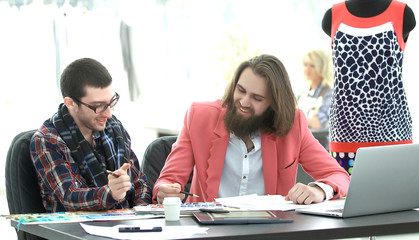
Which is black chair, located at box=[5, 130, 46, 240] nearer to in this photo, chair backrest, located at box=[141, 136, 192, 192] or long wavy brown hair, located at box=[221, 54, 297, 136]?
chair backrest, located at box=[141, 136, 192, 192]

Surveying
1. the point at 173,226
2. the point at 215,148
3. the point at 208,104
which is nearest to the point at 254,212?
the point at 173,226

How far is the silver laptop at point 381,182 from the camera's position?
6.63ft

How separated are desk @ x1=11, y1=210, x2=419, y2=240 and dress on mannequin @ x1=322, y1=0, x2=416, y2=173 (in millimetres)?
972

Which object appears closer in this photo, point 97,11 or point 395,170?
point 395,170

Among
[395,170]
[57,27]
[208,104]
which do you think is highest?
[57,27]

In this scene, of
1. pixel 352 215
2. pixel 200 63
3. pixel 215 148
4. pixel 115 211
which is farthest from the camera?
pixel 200 63

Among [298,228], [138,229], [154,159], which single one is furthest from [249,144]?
[138,229]

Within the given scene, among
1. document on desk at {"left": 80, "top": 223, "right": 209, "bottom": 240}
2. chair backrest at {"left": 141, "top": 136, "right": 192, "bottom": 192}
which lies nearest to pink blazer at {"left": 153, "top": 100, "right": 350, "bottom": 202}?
chair backrest at {"left": 141, "top": 136, "right": 192, "bottom": 192}

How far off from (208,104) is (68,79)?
668 mm

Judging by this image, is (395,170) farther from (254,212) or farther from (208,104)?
(208,104)

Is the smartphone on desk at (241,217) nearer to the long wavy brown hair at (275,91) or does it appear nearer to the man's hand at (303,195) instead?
the man's hand at (303,195)

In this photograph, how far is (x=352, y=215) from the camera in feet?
6.75

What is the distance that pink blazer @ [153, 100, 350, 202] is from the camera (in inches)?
107

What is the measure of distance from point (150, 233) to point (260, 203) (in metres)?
0.65
